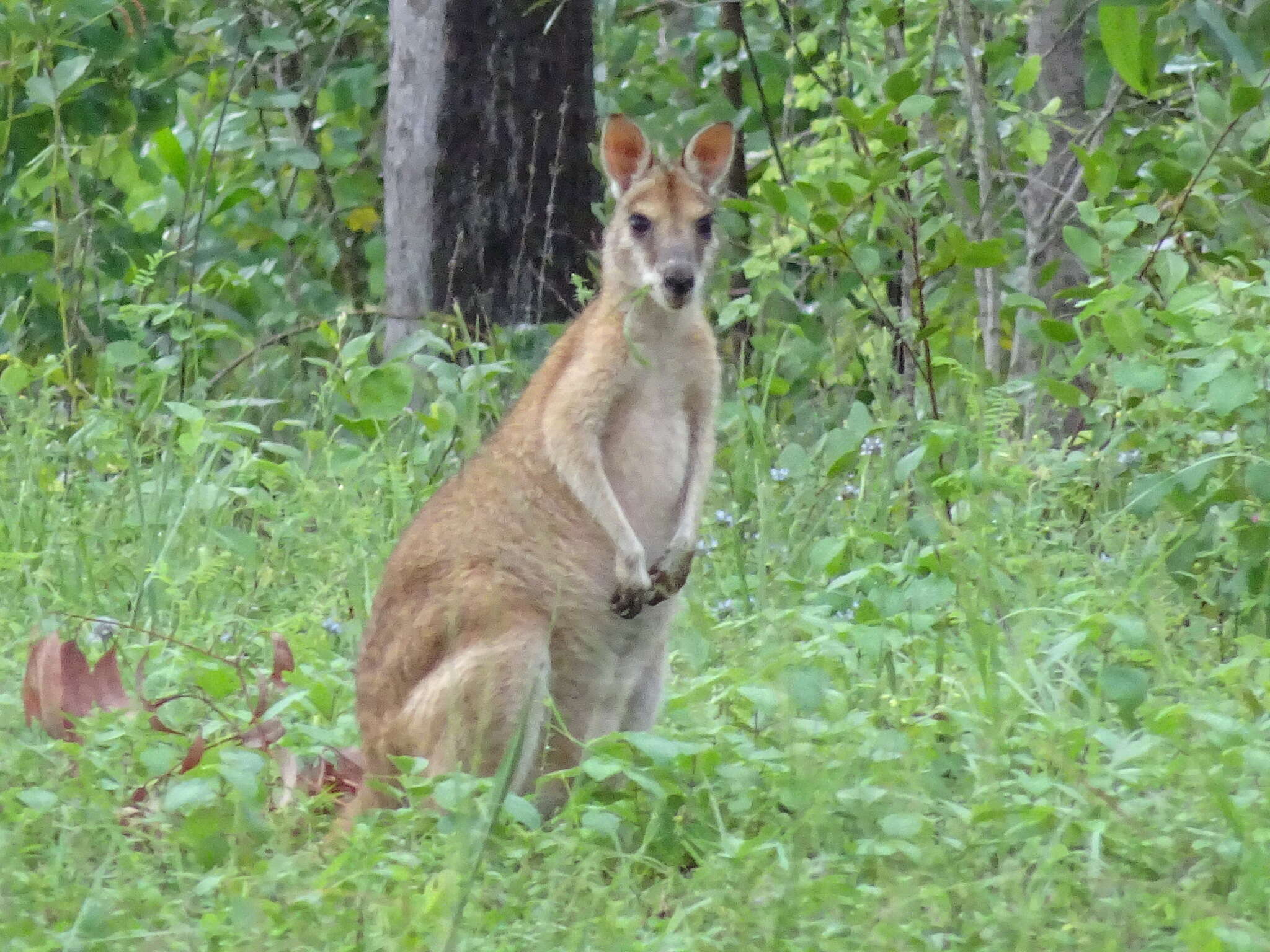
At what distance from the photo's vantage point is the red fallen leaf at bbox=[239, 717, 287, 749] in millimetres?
3574

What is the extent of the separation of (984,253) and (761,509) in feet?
2.94

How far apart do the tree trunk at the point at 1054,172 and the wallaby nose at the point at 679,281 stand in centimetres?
171

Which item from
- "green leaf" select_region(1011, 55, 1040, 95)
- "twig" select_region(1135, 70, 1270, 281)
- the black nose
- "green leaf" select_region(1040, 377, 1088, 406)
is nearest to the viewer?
the black nose

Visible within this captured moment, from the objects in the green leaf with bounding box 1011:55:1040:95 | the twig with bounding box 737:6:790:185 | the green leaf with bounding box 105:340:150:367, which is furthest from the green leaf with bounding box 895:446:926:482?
the green leaf with bounding box 105:340:150:367

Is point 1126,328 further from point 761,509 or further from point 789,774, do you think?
point 789,774

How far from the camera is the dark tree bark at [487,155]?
21.2 feet

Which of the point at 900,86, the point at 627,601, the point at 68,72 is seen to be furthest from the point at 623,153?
the point at 68,72

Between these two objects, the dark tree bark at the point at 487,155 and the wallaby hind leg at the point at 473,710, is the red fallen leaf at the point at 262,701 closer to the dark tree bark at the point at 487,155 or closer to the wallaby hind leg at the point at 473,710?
the wallaby hind leg at the point at 473,710

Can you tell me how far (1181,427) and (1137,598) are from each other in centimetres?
63

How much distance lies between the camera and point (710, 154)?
16.0ft

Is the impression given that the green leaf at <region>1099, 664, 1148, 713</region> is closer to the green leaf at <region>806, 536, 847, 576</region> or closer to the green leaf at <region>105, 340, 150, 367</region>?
the green leaf at <region>806, 536, 847, 576</region>

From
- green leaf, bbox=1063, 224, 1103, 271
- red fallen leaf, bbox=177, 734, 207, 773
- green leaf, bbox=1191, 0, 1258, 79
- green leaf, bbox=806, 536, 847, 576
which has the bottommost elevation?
red fallen leaf, bbox=177, 734, 207, 773

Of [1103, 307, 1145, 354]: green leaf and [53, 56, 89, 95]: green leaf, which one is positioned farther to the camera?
[53, 56, 89, 95]: green leaf

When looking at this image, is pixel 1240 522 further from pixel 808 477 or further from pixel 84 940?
pixel 84 940
